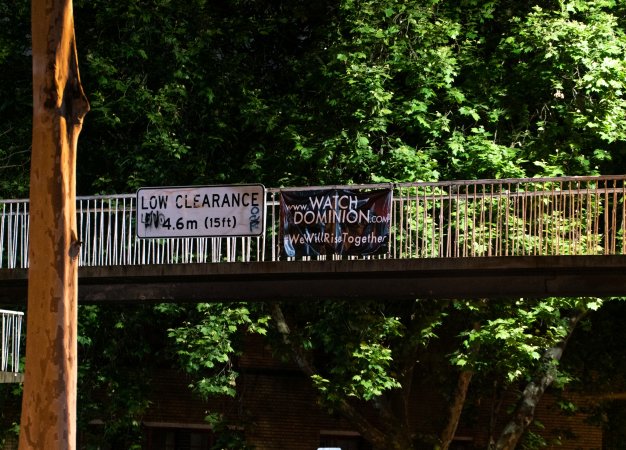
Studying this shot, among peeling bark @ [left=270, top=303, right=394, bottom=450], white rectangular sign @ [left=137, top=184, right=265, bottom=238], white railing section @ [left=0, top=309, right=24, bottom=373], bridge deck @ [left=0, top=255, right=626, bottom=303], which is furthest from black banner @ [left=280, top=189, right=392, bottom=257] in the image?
white railing section @ [left=0, top=309, right=24, bottom=373]

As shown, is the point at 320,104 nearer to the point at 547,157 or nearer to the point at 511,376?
the point at 547,157

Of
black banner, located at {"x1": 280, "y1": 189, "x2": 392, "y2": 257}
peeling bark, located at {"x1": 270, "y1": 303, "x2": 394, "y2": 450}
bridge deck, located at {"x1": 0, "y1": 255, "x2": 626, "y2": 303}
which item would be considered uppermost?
black banner, located at {"x1": 280, "y1": 189, "x2": 392, "y2": 257}

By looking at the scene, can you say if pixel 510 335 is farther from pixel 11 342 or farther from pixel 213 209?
pixel 11 342

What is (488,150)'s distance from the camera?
2580cm

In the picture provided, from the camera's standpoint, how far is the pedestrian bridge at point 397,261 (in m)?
21.2

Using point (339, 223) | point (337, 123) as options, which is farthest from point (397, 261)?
point (337, 123)

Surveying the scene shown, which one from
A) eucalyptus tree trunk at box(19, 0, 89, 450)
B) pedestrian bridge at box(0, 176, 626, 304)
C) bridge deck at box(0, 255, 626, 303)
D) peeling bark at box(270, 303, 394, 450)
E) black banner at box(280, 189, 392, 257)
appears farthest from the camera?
peeling bark at box(270, 303, 394, 450)

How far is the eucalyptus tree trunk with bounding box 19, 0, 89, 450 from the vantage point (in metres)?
15.1

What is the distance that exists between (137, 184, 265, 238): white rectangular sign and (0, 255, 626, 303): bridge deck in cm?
79

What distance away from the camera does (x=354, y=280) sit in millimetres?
22125

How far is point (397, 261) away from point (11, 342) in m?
7.56

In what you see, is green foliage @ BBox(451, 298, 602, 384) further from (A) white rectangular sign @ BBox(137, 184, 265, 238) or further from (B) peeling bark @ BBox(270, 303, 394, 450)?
(A) white rectangular sign @ BBox(137, 184, 265, 238)

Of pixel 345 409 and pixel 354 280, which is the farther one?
pixel 345 409

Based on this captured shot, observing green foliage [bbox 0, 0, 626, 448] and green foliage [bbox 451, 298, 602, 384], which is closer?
green foliage [bbox 451, 298, 602, 384]
